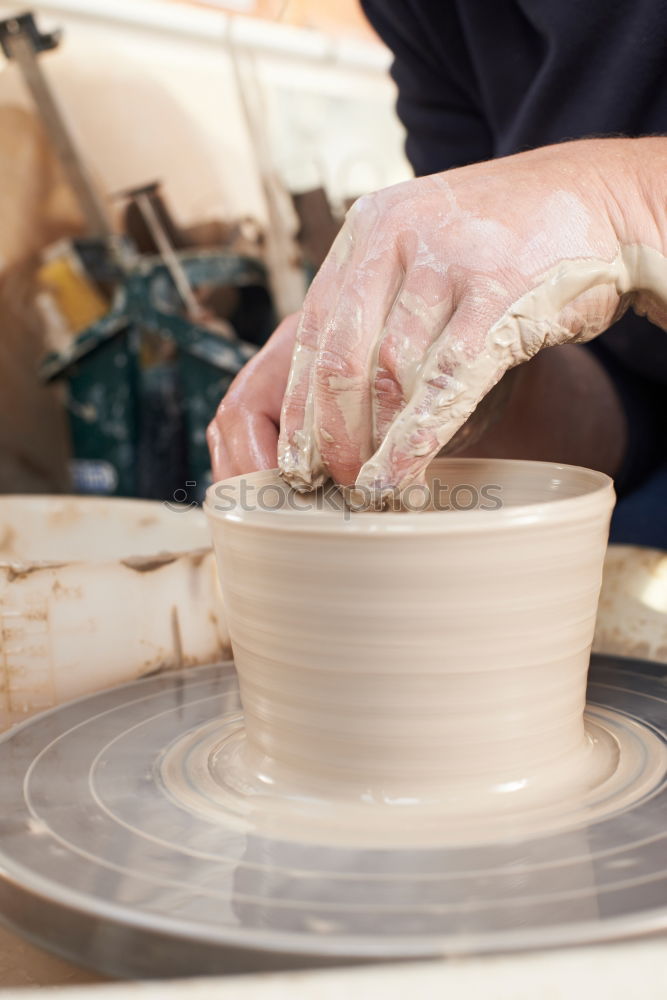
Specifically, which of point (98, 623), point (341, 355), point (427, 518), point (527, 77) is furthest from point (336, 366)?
point (527, 77)

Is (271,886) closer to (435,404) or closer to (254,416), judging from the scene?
(435,404)

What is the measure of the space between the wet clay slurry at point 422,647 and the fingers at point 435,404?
44mm

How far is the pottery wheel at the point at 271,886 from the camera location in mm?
478

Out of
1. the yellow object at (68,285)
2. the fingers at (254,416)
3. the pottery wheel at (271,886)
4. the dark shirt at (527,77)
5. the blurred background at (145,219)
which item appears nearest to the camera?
the pottery wheel at (271,886)

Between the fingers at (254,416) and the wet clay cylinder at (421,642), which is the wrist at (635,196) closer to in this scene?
the wet clay cylinder at (421,642)

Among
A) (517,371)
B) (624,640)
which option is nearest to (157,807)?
(624,640)

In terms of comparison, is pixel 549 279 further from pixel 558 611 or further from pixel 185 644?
pixel 185 644

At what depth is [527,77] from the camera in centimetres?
129

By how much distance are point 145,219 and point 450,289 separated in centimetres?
180

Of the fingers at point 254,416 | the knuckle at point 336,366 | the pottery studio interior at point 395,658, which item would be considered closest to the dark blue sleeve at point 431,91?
the pottery studio interior at point 395,658

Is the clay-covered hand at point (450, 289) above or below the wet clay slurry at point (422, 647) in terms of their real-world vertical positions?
above

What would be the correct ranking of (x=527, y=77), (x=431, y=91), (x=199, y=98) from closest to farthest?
(x=527, y=77), (x=431, y=91), (x=199, y=98)

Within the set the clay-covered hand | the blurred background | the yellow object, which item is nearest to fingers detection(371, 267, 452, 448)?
the clay-covered hand

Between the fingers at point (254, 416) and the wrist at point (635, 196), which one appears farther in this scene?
the fingers at point (254, 416)
